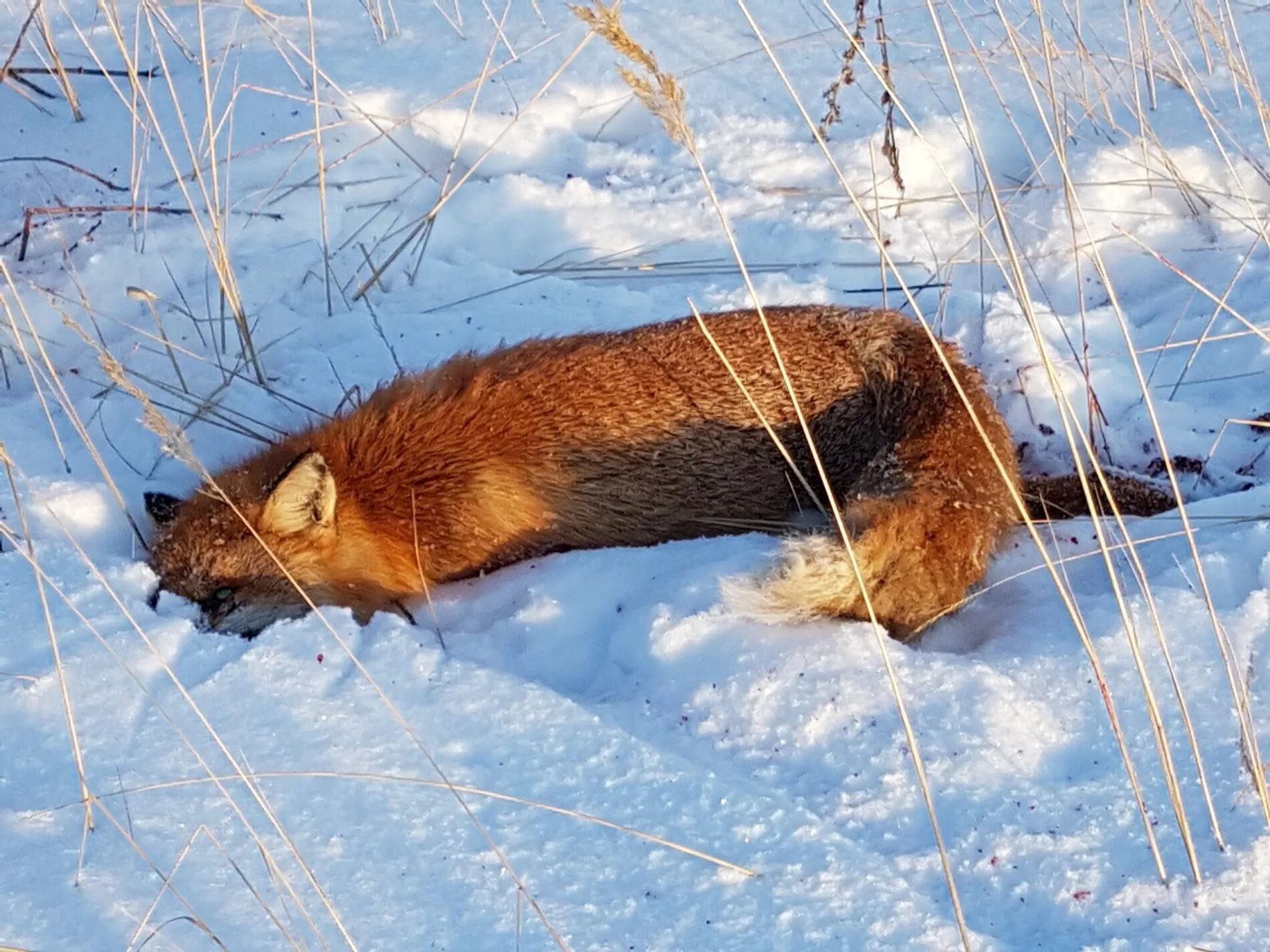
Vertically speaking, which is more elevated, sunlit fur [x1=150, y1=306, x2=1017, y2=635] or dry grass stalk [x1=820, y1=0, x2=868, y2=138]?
dry grass stalk [x1=820, y1=0, x2=868, y2=138]

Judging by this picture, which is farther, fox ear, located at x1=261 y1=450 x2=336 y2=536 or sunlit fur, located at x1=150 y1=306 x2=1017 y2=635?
sunlit fur, located at x1=150 y1=306 x2=1017 y2=635

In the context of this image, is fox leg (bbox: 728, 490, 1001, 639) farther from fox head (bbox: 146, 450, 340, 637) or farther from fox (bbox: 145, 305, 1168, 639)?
fox head (bbox: 146, 450, 340, 637)

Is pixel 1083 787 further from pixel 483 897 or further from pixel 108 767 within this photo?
pixel 108 767

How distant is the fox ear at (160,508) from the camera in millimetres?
3426

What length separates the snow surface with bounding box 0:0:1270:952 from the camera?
7.05ft

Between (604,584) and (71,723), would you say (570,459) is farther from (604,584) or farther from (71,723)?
(71,723)

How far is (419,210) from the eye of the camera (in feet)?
16.5

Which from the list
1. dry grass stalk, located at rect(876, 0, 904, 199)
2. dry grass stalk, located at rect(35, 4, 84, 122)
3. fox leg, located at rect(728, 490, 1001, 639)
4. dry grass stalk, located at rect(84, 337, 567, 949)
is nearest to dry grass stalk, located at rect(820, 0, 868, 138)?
dry grass stalk, located at rect(876, 0, 904, 199)

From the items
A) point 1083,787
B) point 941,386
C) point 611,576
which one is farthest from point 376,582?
point 1083,787

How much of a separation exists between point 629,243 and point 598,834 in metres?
3.17

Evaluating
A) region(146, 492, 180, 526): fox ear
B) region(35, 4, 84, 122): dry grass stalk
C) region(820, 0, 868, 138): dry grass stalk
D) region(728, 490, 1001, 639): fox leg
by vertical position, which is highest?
region(35, 4, 84, 122): dry grass stalk

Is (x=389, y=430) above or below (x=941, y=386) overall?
above

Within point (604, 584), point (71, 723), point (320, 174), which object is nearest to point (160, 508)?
point (71, 723)

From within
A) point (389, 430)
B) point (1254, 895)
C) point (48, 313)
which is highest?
point (48, 313)
